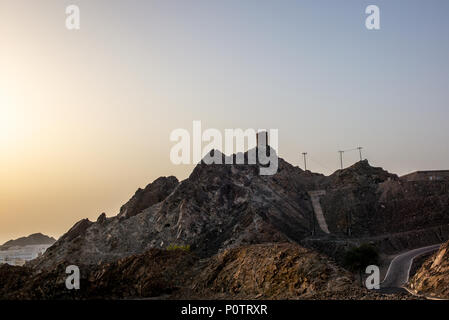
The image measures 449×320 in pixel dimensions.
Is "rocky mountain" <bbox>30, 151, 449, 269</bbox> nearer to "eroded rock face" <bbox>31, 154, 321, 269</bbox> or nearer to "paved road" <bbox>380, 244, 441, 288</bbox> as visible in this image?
"eroded rock face" <bbox>31, 154, 321, 269</bbox>

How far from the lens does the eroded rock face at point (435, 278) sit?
38812 mm

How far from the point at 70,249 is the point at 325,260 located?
2477 inches

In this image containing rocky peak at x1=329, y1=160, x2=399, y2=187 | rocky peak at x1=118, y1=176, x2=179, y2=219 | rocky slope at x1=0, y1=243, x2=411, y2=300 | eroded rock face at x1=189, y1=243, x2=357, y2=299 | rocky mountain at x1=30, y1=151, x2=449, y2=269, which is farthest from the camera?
rocky peak at x1=329, y1=160, x2=399, y2=187

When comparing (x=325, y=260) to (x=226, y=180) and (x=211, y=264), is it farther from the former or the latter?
(x=226, y=180)

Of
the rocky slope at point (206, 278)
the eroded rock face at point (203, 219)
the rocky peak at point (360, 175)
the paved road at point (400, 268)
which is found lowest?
the paved road at point (400, 268)

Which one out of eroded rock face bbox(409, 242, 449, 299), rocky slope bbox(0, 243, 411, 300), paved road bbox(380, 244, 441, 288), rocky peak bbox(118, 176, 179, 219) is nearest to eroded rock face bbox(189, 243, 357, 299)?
rocky slope bbox(0, 243, 411, 300)

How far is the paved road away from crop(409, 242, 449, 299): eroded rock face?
1173 centimetres

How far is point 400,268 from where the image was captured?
6450 centimetres

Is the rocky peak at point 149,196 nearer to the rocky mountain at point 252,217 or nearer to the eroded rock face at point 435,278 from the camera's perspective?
the rocky mountain at point 252,217

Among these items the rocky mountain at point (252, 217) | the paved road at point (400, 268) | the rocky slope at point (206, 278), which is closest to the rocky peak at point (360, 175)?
the rocky mountain at point (252, 217)

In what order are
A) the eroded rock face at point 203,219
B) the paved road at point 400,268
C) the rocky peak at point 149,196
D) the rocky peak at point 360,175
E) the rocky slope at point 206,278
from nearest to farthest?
the rocky slope at point 206,278 < the paved road at point 400,268 < the eroded rock face at point 203,219 < the rocky peak at point 149,196 < the rocky peak at point 360,175

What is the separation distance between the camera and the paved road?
5781cm

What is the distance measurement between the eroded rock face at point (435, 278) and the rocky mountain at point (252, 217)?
32752mm

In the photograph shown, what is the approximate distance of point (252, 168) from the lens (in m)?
106
